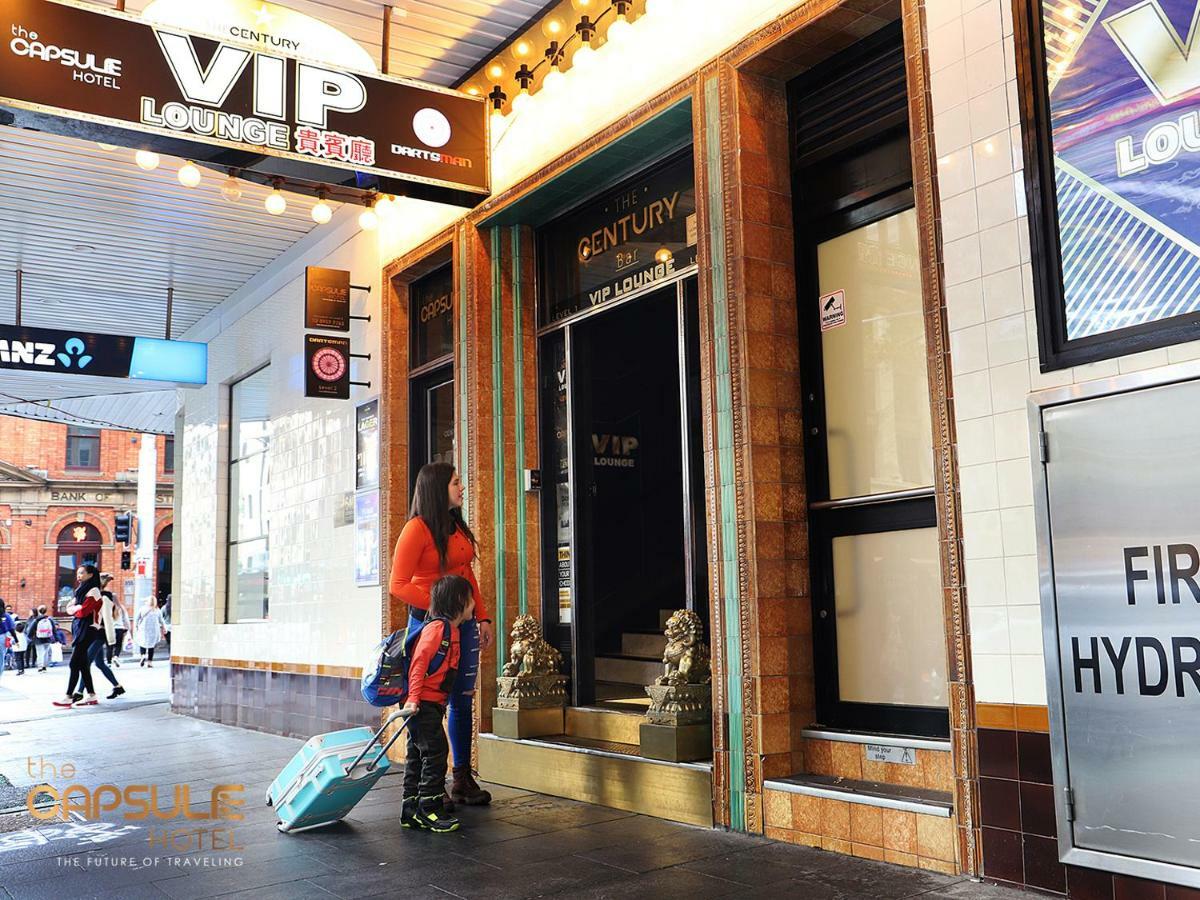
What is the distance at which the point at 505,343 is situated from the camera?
7031mm

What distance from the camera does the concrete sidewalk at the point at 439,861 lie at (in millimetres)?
3895

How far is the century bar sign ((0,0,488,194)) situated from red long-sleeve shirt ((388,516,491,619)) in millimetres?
1758

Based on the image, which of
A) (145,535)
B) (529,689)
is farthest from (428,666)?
(145,535)

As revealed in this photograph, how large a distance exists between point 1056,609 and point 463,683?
9.70 ft

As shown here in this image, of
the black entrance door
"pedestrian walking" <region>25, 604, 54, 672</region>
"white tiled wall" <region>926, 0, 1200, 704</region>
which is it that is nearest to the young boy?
the black entrance door

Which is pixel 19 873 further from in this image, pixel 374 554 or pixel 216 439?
pixel 216 439

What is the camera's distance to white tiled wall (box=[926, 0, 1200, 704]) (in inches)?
142

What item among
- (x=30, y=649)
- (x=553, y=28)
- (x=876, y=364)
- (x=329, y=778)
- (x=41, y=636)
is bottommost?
(x=30, y=649)

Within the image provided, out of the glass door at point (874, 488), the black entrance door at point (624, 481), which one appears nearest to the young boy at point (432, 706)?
the black entrance door at point (624, 481)

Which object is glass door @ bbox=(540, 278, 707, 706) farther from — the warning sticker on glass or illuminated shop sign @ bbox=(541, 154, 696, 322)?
the warning sticker on glass

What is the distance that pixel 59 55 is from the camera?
4.39 metres

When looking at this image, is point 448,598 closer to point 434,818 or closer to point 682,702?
point 434,818

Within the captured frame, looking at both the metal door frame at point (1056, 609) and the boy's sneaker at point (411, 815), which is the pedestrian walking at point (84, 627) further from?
the metal door frame at point (1056, 609)

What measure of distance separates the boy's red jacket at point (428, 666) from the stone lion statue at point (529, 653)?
138cm
